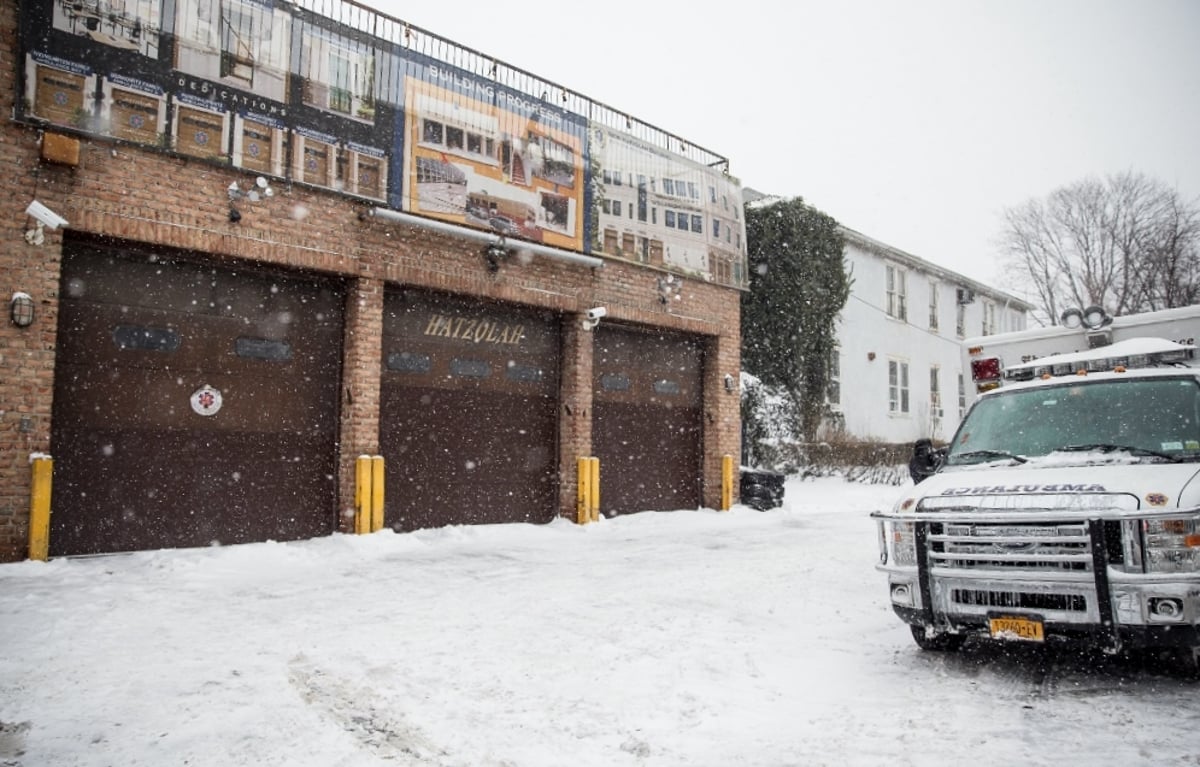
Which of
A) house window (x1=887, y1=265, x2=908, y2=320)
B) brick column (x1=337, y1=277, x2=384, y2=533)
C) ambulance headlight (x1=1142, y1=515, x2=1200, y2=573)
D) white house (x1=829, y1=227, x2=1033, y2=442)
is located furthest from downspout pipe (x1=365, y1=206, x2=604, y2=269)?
house window (x1=887, y1=265, x2=908, y2=320)

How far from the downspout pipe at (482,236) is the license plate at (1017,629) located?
9571 millimetres

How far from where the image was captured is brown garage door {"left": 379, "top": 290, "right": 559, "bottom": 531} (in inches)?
493

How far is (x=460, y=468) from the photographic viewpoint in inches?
524

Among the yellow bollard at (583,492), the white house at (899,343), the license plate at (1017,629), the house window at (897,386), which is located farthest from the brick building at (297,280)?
the house window at (897,386)

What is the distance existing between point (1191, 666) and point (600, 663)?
147 inches

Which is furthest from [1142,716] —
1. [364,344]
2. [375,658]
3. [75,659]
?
[364,344]

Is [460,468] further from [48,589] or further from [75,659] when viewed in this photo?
[75,659]

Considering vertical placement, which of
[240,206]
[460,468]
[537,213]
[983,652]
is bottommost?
[983,652]

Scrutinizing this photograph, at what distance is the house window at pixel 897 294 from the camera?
29375mm

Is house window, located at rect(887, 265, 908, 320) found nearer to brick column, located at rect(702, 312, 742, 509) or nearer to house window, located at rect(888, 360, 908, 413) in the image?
house window, located at rect(888, 360, 908, 413)

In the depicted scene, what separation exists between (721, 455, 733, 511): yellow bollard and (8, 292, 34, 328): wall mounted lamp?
12301mm

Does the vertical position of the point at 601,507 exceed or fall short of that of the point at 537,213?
it falls short

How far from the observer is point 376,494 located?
1161cm

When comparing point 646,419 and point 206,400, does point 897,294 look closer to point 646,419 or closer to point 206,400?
point 646,419
